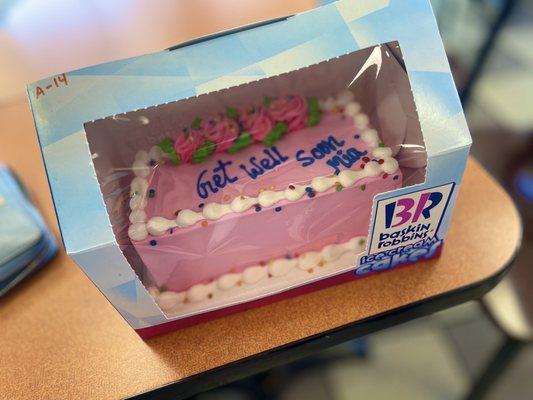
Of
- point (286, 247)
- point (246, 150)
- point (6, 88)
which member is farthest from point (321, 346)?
point (6, 88)

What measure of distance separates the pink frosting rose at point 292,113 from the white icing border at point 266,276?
191 mm

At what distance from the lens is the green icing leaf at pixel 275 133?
689 millimetres

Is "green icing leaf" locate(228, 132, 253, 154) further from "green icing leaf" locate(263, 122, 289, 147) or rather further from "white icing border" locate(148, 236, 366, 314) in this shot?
"white icing border" locate(148, 236, 366, 314)

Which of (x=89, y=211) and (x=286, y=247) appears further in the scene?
(x=286, y=247)

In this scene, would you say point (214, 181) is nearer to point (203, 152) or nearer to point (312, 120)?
point (203, 152)

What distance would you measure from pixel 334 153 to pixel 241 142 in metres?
0.14

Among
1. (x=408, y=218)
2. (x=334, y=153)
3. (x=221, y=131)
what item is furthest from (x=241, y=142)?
(x=408, y=218)

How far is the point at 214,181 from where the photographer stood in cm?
64

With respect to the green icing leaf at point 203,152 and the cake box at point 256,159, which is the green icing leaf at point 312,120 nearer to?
the cake box at point 256,159

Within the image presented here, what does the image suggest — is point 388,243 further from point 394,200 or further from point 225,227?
point 225,227

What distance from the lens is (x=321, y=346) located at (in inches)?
24.2

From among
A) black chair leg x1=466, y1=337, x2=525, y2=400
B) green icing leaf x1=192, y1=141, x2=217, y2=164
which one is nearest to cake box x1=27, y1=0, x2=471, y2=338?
green icing leaf x1=192, y1=141, x2=217, y2=164

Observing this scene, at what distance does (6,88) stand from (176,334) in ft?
2.52

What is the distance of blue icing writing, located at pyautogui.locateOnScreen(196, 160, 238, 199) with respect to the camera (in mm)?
625
